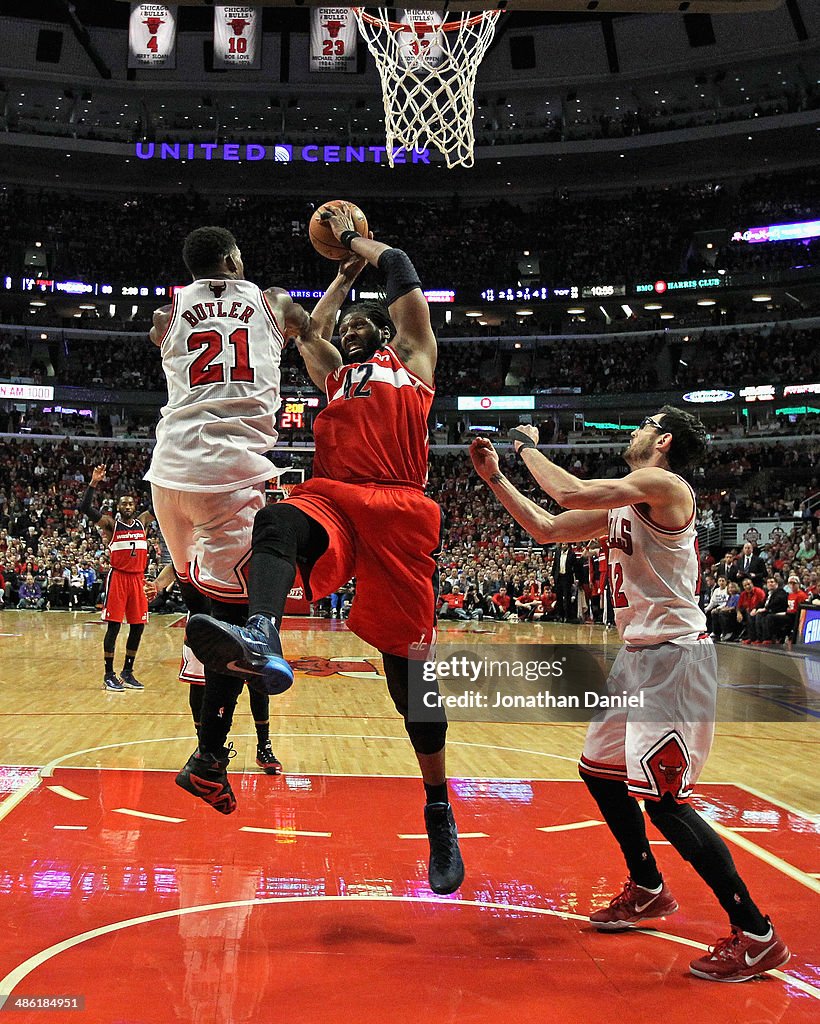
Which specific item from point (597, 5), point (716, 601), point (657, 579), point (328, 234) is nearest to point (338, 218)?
point (328, 234)

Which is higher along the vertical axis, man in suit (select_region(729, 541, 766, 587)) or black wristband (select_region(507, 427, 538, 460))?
black wristband (select_region(507, 427, 538, 460))

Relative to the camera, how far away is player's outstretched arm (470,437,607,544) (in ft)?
13.3

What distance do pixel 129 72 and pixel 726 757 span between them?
35.7m

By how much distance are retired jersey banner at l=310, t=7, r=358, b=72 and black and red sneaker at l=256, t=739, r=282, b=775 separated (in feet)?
92.6

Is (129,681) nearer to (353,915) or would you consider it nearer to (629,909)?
(353,915)

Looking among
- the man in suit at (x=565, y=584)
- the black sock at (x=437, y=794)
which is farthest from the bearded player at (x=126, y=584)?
the man in suit at (x=565, y=584)

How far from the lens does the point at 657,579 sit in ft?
13.0

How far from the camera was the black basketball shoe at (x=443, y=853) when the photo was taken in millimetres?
3590

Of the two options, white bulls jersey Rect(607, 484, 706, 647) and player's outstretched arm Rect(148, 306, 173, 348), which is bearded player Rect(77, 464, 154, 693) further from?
white bulls jersey Rect(607, 484, 706, 647)

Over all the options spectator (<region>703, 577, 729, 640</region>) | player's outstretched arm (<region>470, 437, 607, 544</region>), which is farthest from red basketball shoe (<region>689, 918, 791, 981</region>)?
spectator (<region>703, 577, 729, 640</region>)

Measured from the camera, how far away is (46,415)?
37.8m

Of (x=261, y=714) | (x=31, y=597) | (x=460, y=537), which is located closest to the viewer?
(x=261, y=714)

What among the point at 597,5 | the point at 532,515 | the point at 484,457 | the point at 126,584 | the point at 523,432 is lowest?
the point at 126,584

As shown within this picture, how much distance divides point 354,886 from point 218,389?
2190 mm
